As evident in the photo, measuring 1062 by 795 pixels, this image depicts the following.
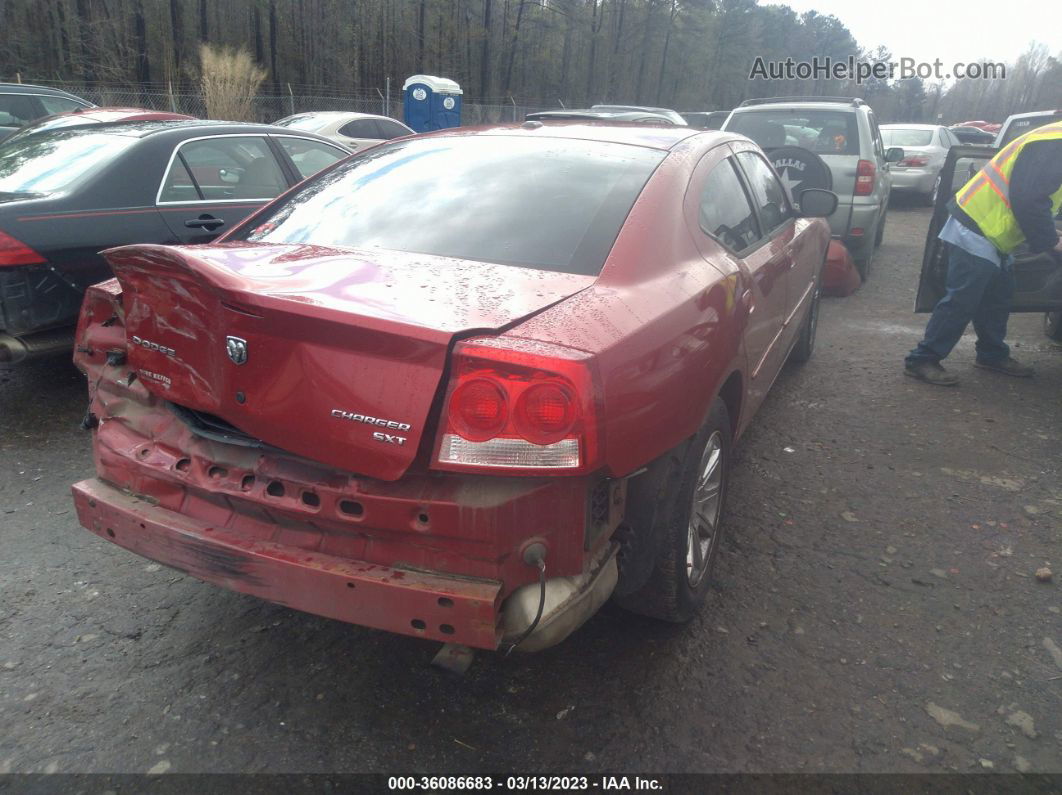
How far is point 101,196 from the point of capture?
4.59m

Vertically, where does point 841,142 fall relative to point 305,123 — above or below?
above

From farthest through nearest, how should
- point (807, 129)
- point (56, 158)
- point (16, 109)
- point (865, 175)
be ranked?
point (16, 109) → point (807, 129) → point (865, 175) → point (56, 158)

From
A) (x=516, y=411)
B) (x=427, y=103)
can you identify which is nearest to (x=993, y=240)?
(x=516, y=411)

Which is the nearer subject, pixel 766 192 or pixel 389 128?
pixel 766 192

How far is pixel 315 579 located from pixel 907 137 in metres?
16.6

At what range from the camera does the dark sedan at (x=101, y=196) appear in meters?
4.17

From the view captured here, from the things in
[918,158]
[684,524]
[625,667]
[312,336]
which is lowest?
[625,667]

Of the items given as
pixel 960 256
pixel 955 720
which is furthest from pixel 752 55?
pixel 955 720

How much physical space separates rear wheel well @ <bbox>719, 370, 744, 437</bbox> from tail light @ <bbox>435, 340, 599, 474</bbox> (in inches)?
44.1

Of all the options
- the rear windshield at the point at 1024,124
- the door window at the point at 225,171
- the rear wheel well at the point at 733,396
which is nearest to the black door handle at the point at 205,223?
the door window at the point at 225,171

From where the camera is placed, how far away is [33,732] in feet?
7.34

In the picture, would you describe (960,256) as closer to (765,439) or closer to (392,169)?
(765,439)

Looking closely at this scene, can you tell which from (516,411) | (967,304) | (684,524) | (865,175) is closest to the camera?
(516,411)

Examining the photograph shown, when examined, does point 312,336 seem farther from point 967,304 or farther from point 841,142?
point 841,142
